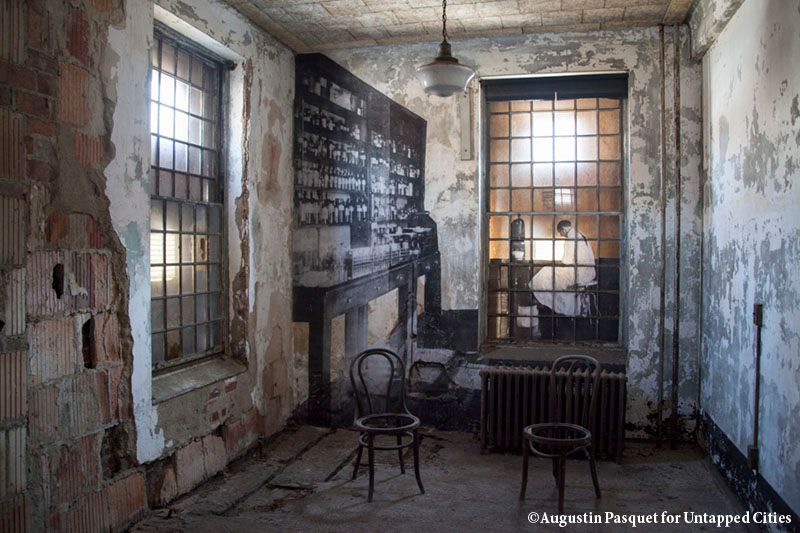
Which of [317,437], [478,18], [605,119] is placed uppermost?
[478,18]

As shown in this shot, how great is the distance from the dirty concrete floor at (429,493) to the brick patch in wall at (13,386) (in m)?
1.11

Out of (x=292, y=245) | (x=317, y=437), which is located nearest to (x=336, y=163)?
(x=292, y=245)

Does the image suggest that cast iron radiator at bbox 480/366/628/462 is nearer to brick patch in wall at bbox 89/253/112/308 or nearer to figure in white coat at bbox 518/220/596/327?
figure in white coat at bbox 518/220/596/327

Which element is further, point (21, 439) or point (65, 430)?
point (65, 430)

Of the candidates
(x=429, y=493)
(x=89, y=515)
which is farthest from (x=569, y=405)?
(x=89, y=515)

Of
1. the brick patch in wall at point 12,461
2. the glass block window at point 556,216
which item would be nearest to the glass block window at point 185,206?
the brick patch in wall at point 12,461

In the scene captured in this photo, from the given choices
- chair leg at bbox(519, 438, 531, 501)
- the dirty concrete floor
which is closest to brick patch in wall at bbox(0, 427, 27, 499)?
the dirty concrete floor

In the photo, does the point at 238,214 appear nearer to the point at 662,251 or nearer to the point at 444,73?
the point at 444,73

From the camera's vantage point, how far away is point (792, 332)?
315cm

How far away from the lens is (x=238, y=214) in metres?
4.86

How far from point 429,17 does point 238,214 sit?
215 cm

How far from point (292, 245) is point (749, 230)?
3489 millimetres

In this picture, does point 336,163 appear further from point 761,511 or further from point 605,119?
point 761,511

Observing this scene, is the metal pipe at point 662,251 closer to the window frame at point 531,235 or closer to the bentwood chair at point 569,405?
the window frame at point 531,235
